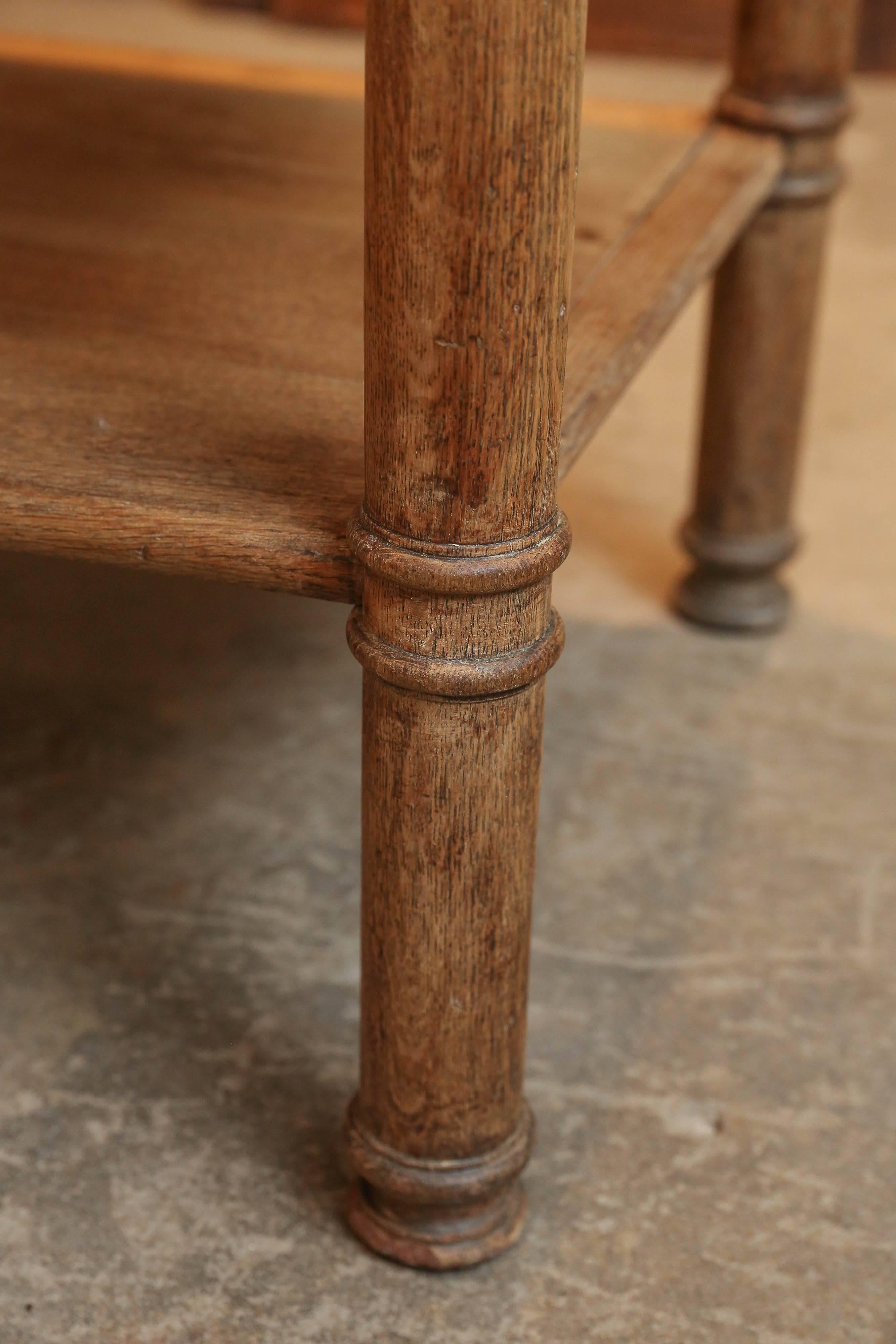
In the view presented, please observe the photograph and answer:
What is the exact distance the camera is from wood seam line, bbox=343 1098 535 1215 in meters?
→ 1.05

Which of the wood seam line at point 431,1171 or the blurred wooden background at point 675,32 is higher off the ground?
the blurred wooden background at point 675,32

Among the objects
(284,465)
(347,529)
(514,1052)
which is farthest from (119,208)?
(514,1052)

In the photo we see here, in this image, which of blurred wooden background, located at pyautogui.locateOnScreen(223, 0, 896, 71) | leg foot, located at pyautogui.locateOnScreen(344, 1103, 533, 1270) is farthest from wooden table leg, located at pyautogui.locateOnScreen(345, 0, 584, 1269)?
blurred wooden background, located at pyautogui.locateOnScreen(223, 0, 896, 71)

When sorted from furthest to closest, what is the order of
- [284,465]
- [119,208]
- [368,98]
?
[119,208], [284,465], [368,98]

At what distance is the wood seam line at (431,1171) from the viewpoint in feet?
3.46

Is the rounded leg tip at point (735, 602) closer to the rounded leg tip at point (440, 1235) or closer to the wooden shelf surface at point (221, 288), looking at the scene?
the wooden shelf surface at point (221, 288)

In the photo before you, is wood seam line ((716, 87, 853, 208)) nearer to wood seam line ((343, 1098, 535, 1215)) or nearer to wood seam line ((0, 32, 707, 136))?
wood seam line ((0, 32, 707, 136))

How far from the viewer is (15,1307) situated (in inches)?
41.4

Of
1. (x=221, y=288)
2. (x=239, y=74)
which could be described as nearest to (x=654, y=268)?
(x=221, y=288)

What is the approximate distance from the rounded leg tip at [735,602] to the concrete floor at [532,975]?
2 centimetres

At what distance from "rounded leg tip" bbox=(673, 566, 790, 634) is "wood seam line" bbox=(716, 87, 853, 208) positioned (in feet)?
1.40

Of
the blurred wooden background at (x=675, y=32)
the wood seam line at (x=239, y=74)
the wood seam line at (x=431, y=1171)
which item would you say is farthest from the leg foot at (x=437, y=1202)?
the blurred wooden background at (x=675, y=32)

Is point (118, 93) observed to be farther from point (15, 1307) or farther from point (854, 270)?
point (854, 270)

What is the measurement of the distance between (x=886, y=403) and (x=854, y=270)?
0.58 meters
